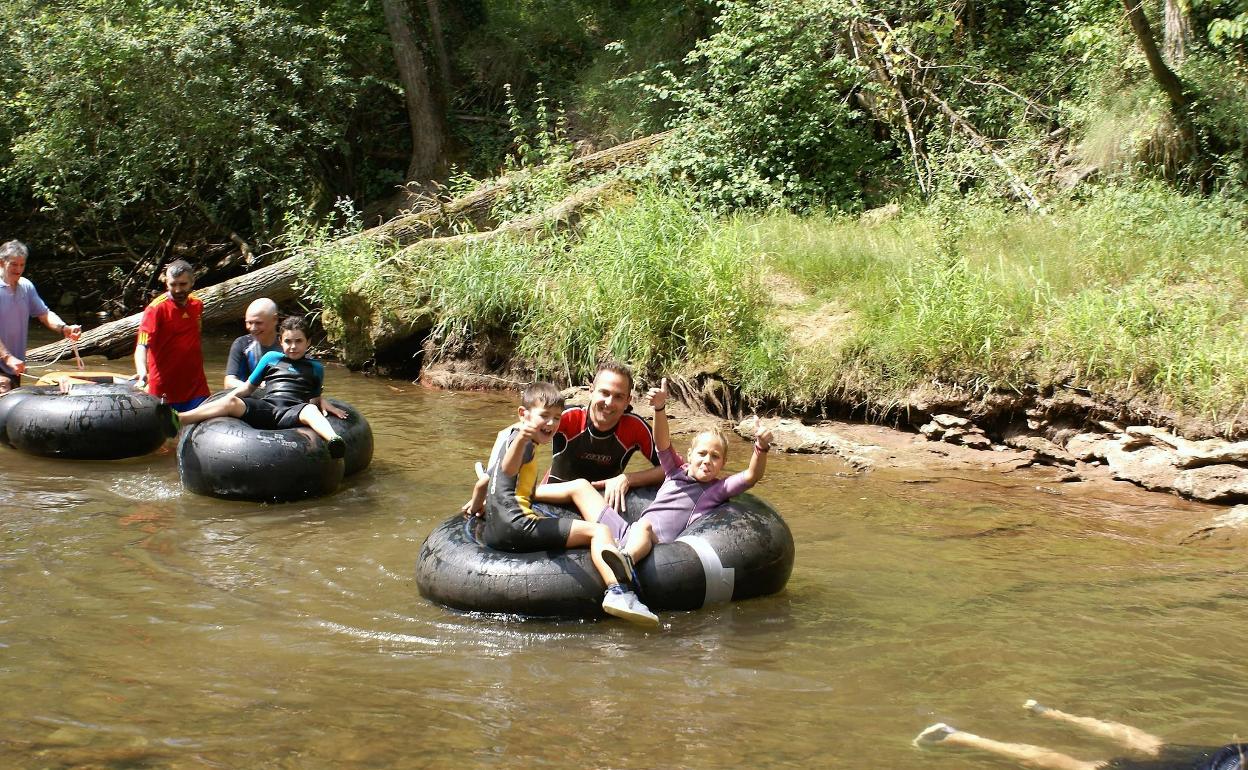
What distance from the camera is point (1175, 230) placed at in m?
10.2

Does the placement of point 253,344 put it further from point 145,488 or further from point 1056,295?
point 1056,295

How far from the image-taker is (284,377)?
27.2 ft

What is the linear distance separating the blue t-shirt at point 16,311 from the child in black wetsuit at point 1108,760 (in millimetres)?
8010

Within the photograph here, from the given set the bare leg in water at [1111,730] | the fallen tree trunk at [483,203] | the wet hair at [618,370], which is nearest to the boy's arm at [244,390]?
the wet hair at [618,370]

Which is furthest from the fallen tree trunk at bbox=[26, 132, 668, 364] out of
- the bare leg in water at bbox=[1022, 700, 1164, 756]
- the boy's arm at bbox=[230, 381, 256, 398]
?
the bare leg in water at bbox=[1022, 700, 1164, 756]

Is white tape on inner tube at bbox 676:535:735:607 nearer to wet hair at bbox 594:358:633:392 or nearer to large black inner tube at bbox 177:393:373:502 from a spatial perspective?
wet hair at bbox 594:358:633:392

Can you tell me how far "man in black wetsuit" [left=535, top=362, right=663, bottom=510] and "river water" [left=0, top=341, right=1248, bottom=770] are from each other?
3.12 ft

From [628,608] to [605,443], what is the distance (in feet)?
4.38

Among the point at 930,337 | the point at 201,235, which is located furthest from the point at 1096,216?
the point at 201,235

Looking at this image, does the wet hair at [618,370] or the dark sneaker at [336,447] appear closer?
the wet hair at [618,370]

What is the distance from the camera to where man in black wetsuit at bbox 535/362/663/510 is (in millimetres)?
6195

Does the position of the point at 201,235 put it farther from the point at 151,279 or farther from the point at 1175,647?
the point at 1175,647

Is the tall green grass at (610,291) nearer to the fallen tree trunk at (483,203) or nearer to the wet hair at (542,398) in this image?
the fallen tree trunk at (483,203)

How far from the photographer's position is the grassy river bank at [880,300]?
8.73 meters
